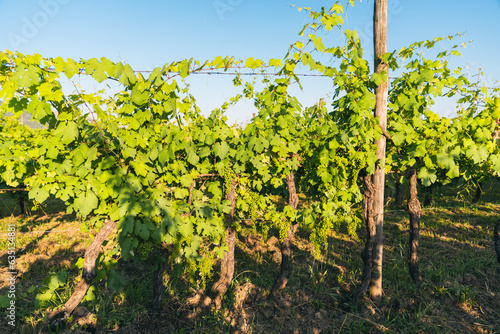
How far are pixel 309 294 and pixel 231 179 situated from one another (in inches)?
79.6

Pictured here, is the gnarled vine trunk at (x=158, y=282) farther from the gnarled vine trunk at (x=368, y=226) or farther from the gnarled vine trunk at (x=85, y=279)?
the gnarled vine trunk at (x=368, y=226)

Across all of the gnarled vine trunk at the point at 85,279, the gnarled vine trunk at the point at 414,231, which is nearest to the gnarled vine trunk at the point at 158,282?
the gnarled vine trunk at the point at 85,279

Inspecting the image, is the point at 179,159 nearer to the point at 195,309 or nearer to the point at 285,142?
the point at 285,142

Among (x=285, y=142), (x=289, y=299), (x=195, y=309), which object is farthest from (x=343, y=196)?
(x=195, y=309)

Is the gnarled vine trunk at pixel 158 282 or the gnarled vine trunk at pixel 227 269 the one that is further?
the gnarled vine trunk at pixel 227 269

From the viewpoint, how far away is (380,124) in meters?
3.38

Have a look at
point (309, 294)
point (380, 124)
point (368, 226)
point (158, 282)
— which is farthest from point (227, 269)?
point (380, 124)

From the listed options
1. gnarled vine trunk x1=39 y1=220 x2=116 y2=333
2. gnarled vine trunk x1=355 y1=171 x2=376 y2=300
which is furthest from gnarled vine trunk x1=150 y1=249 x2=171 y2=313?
gnarled vine trunk x1=355 y1=171 x2=376 y2=300

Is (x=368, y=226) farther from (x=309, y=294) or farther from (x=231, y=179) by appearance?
(x=231, y=179)

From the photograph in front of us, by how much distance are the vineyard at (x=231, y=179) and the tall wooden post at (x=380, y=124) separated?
0.14 ft

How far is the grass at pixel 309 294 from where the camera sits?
128 inches

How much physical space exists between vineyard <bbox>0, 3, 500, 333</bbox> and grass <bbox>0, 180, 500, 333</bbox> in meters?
0.03

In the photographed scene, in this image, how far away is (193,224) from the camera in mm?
3242

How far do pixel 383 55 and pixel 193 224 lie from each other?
2.93m
